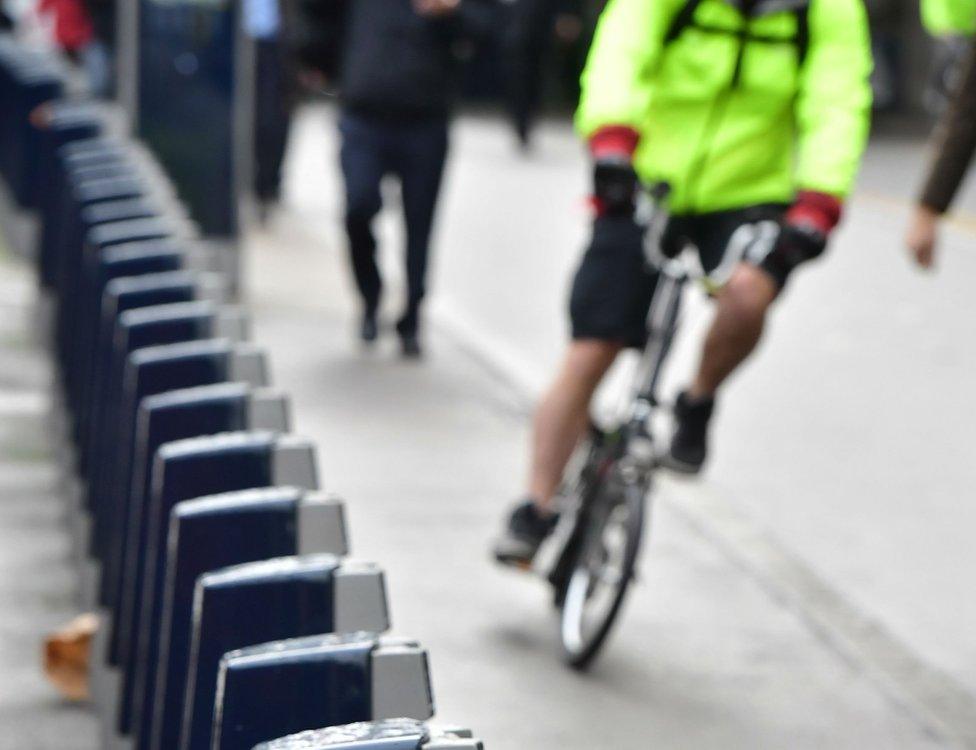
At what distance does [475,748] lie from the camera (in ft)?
6.96

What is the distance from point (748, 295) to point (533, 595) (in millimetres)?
1373

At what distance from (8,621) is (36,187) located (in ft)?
17.5

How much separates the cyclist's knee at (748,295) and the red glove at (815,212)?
14 cm

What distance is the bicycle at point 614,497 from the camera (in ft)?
17.4

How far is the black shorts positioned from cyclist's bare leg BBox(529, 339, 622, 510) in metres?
0.04

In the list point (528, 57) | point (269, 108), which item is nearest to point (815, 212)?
point (269, 108)

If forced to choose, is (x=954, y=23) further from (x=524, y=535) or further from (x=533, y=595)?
(x=533, y=595)

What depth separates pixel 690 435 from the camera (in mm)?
5453

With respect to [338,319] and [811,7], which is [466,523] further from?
[338,319]

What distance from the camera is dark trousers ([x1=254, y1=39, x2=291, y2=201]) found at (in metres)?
13.5

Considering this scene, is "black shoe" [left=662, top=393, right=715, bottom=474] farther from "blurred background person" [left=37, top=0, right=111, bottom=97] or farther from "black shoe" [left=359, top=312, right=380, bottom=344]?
"blurred background person" [left=37, top=0, right=111, bottom=97]

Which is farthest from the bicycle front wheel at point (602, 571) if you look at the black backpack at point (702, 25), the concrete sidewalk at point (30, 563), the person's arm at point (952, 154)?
the concrete sidewalk at point (30, 563)

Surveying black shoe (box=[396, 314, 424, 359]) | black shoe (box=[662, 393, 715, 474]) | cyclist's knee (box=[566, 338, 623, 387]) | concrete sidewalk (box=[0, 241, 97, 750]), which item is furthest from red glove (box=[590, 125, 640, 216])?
black shoe (box=[396, 314, 424, 359])

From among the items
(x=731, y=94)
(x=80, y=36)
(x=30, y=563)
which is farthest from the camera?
(x=80, y=36)
